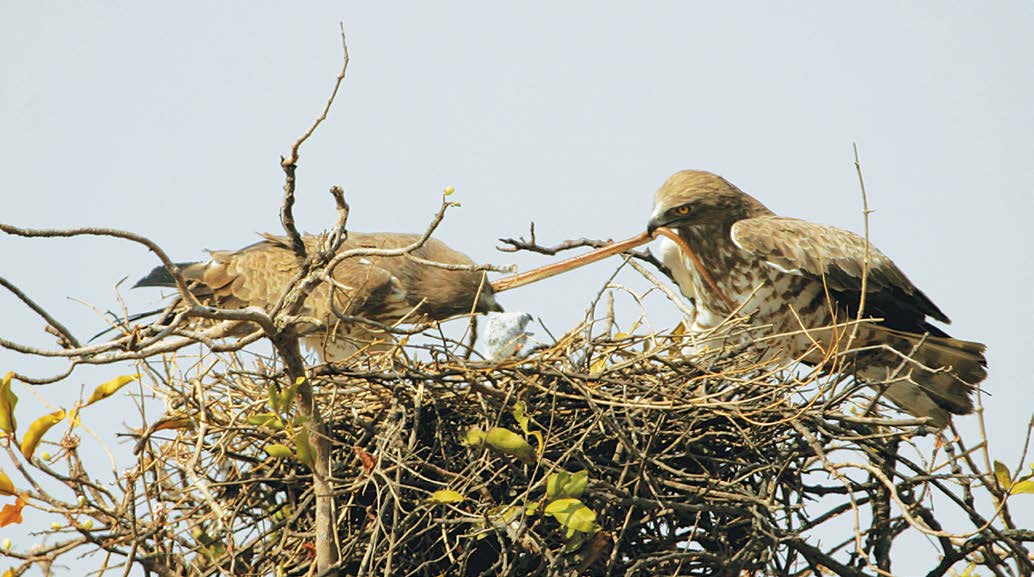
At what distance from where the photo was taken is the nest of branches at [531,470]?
13.5ft

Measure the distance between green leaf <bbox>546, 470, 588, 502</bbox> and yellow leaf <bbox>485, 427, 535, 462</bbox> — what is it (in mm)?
155

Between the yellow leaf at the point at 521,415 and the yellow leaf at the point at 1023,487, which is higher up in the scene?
the yellow leaf at the point at 521,415

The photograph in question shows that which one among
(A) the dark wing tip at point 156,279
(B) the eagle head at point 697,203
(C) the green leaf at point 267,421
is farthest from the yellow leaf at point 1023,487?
(A) the dark wing tip at point 156,279

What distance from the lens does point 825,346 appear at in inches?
240

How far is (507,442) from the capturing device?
13.2 ft

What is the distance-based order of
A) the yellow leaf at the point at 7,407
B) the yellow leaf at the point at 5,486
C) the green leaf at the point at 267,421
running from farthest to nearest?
the green leaf at the point at 267,421 < the yellow leaf at the point at 5,486 < the yellow leaf at the point at 7,407

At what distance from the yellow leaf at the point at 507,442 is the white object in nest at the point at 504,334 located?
5.02 feet

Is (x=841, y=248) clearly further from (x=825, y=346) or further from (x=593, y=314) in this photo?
(x=593, y=314)

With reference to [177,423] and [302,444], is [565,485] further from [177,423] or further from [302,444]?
[177,423]

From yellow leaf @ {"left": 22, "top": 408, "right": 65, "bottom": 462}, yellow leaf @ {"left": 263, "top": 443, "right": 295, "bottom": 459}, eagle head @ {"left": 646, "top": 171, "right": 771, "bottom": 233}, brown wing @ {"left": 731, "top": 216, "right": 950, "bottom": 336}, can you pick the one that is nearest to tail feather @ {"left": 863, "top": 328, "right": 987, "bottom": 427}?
brown wing @ {"left": 731, "top": 216, "right": 950, "bottom": 336}

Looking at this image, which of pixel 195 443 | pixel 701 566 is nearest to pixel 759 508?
pixel 701 566

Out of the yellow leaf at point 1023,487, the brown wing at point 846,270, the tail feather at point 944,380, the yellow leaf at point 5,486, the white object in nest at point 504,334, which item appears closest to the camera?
the yellow leaf at point 5,486

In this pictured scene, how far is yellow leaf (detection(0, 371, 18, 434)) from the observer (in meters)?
3.57

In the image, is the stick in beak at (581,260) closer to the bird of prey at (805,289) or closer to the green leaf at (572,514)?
the bird of prey at (805,289)
